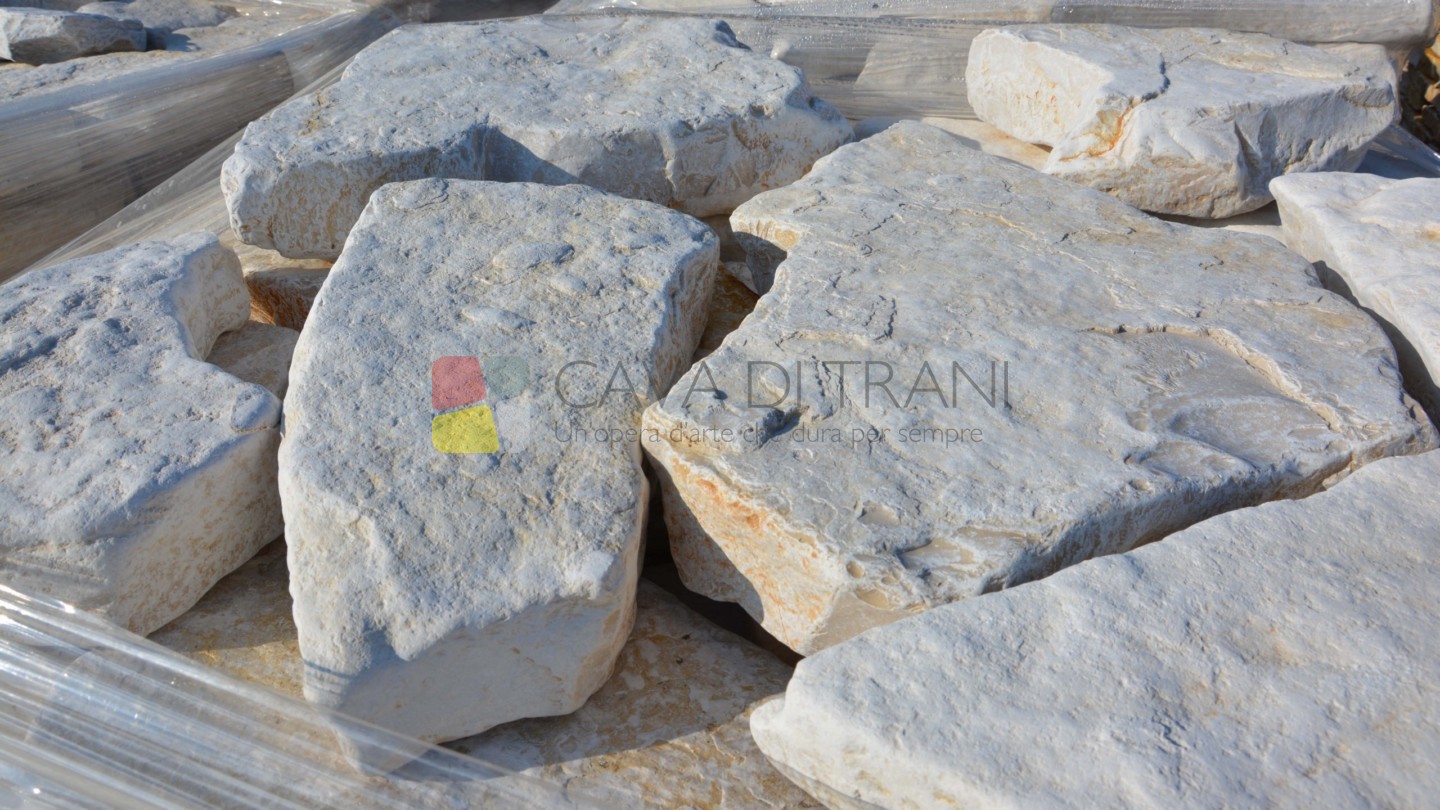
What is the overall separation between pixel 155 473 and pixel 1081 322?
4.93 ft

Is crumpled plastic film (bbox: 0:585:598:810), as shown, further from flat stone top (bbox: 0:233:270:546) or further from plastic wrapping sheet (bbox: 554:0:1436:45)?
plastic wrapping sheet (bbox: 554:0:1436:45)

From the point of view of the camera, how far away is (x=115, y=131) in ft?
9.87

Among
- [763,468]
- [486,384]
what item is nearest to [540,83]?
[486,384]

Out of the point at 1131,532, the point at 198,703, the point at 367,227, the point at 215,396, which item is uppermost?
the point at 367,227

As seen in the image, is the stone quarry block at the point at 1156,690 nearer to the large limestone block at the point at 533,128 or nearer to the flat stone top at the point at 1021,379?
the flat stone top at the point at 1021,379

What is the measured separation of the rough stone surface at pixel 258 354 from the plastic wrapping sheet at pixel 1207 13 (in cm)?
169

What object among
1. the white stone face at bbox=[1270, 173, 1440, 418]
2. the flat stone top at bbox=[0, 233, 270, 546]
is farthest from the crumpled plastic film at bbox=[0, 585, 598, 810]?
the white stone face at bbox=[1270, 173, 1440, 418]

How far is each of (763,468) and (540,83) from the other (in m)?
1.43

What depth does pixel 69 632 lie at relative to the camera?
5.25 feet

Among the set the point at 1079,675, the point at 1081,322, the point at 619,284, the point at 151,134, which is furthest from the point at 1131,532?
the point at 151,134

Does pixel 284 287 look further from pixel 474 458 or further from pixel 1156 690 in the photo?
pixel 1156 690

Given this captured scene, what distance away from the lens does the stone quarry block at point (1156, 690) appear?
1.25 meters

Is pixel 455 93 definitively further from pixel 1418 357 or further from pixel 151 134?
pixel 1418 357

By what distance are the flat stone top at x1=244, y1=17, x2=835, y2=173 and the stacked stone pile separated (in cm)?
3
